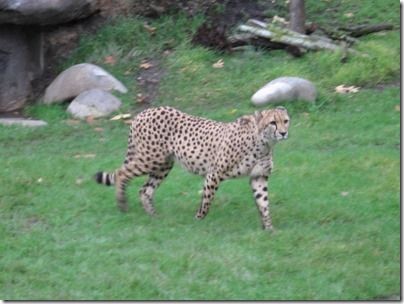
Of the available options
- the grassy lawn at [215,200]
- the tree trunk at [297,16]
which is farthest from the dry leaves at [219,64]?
the tree trunk at [297,16]

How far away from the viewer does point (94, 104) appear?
12.7m

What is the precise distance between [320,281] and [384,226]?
149cm

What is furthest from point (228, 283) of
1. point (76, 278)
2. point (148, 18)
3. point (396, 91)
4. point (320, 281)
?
point (148, 18)

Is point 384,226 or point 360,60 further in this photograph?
point 360,60

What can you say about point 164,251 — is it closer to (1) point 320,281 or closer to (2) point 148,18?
(1) point 320,281

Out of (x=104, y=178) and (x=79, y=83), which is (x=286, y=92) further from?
(x=104, y=178)

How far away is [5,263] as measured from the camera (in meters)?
7.46

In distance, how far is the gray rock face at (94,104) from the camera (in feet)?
41.5

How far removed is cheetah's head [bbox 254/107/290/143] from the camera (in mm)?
8102

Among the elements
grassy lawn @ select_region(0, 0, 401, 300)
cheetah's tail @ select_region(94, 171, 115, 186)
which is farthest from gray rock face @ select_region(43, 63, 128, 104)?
cheetah's tail @ select_region(94, 171, 115, 186)

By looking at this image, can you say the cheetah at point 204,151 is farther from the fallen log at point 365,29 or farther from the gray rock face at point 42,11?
the fallen log at point 365,29

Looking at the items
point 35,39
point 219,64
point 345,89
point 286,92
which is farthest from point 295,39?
point 35,39

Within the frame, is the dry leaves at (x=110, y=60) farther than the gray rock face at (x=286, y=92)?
Yes

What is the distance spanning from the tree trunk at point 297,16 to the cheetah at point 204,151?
18.5ft
